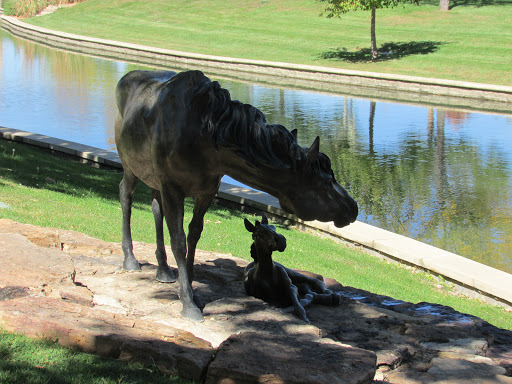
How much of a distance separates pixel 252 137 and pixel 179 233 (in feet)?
3.33

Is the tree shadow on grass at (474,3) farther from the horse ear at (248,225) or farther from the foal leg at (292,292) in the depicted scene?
the horse ear at (248,225)

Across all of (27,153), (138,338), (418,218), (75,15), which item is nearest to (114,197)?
(27,153)

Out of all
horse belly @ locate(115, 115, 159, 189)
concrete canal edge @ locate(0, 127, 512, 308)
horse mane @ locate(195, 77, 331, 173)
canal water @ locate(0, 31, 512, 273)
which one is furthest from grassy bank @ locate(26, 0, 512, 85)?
horse mane @ locate(195, 77, 331, 173)

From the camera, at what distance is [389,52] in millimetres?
36156

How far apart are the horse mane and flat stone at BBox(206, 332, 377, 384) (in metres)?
1.21

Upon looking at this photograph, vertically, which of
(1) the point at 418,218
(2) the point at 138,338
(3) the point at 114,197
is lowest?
(1) the point at 418,218

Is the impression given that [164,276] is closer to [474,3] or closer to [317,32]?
[317,32]

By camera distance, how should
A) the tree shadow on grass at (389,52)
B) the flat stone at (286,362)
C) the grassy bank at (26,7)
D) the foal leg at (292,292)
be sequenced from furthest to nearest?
the grassy bank at (26,7) < the tree shadow on grass at (389,52) < the foal leg at (292,292) < the flat stone at (286,362)

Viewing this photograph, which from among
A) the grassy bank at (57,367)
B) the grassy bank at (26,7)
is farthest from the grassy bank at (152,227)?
the grassy bank at (26,7)

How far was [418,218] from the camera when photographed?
12.4m

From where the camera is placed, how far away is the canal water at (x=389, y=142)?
39.9 ft

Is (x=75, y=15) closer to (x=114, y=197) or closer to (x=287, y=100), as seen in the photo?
(x=287, y=100)

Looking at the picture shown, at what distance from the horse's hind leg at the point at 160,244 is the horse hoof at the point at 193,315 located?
37.9 inches

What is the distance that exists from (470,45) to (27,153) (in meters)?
29.5
